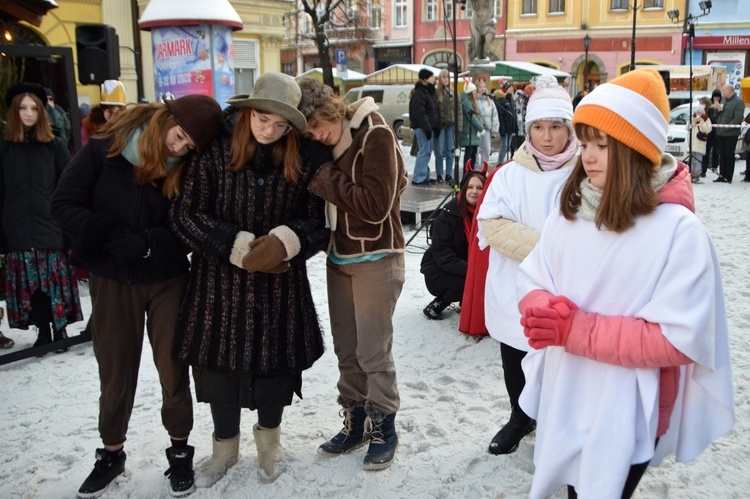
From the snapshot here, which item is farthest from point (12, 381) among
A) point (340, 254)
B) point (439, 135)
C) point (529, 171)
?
point (439, 135)

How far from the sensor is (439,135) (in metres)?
11.5

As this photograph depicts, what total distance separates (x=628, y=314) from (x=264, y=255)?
1335 millimetres

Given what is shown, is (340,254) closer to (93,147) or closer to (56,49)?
(93,147)

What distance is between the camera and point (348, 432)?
3260mm

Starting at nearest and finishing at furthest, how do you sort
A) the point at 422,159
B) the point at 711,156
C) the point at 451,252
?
the point at 451,252 < the point at 422,159 < the point at 711,156

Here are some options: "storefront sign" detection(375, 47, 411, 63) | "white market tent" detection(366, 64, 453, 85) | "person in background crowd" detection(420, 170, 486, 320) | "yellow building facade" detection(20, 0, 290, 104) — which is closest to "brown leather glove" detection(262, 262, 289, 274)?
"person in background crowd" detection(420, 170, 486, 320)

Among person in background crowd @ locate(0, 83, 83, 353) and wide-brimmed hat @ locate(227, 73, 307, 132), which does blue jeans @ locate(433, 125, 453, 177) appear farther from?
wide-brimmed hat @ locate(227, 73, 307, 132)

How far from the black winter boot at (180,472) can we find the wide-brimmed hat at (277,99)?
147 centimetres

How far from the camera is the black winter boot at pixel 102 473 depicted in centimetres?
288

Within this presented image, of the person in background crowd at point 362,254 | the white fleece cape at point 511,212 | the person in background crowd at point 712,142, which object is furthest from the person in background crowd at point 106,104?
the person in background crowd at point 712,142

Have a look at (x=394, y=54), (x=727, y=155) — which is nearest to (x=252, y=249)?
(x=727, y=155)

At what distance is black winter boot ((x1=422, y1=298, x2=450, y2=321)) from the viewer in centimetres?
529

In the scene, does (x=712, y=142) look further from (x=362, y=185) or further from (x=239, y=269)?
(x=239, y=269)

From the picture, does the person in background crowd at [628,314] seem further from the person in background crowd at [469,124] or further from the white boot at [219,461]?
the person in background crowd at [469,124]
